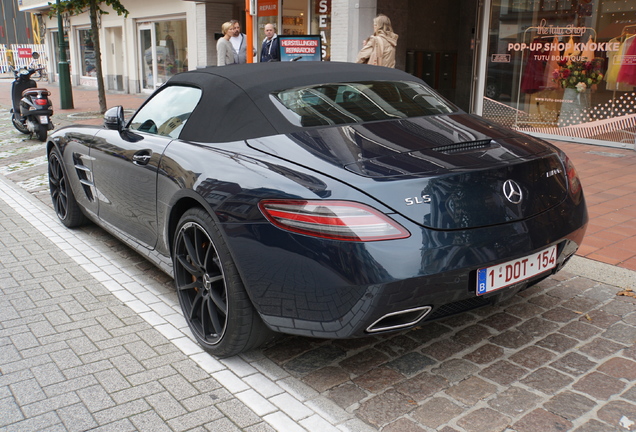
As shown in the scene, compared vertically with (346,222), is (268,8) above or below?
above

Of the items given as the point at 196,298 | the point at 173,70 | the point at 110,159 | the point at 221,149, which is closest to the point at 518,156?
the point at 221,149

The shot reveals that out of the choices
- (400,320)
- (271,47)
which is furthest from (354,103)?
(271,47)

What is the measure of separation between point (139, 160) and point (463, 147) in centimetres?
199

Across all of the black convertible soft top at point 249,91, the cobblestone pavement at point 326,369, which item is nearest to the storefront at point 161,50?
the black convertible soft top at point 249,91

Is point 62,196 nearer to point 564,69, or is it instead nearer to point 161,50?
point 564,69

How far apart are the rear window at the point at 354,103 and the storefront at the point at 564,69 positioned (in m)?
6.88

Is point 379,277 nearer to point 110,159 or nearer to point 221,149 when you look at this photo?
point 221,149

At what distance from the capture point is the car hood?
8.49ft

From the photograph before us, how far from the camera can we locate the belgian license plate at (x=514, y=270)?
2.71m

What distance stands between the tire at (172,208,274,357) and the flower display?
8524 mm

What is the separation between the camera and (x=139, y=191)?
12.6 feet

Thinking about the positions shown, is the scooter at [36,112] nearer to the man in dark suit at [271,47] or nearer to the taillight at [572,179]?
the man in dark suit at [271,47]

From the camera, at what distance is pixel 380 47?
336 inches

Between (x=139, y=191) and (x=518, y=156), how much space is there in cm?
228
